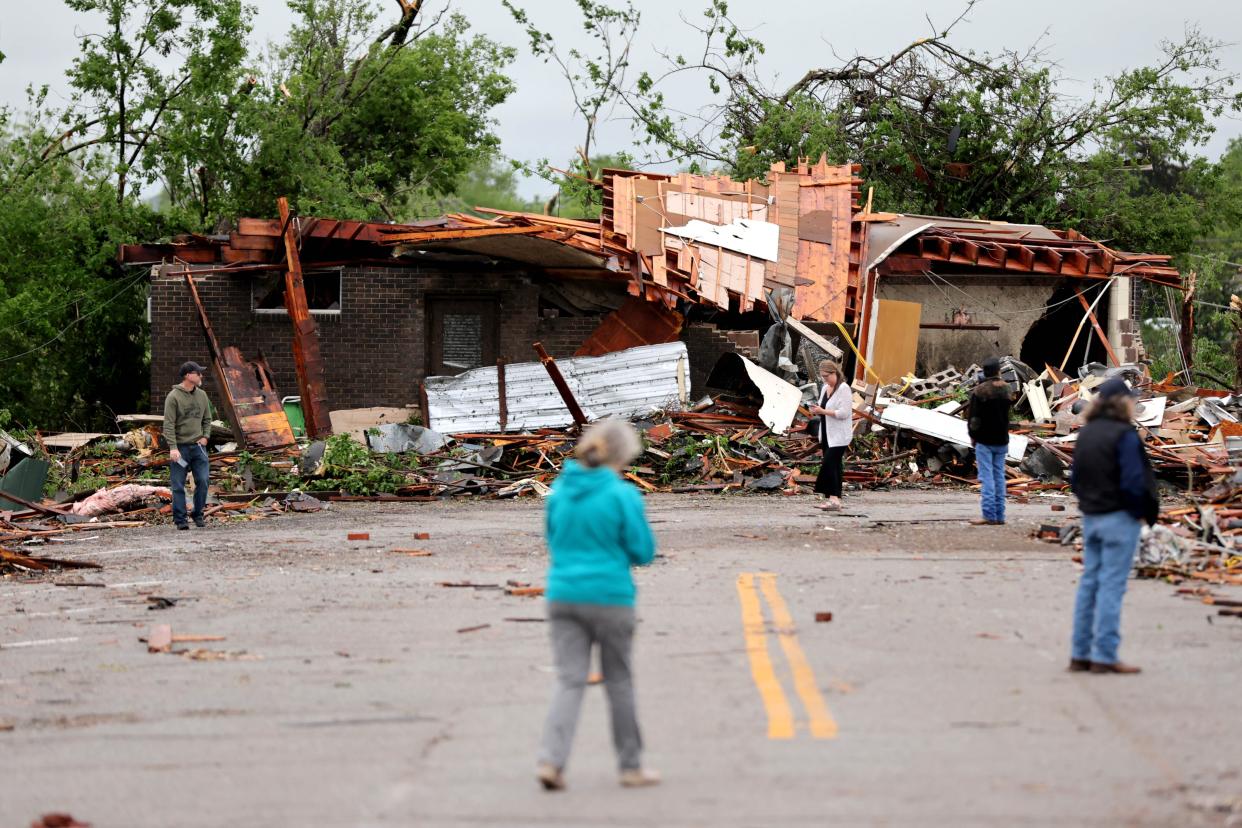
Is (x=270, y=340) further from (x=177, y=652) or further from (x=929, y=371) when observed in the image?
(x=177, y=652)

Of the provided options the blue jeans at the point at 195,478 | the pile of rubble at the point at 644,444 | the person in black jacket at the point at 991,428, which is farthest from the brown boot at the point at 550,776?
the pile of rubble at the point at 644,444

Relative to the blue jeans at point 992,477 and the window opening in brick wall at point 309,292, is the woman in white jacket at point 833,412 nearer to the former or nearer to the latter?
the blue jeans at point 992,477

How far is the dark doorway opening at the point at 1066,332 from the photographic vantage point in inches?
1045

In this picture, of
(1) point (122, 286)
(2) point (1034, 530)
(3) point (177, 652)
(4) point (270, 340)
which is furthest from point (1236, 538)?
(1) point (122, 286)

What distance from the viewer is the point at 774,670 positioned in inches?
310

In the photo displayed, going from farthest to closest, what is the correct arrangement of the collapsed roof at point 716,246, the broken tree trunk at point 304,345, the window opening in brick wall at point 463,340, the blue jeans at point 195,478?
the window opening in brick wall at point 463,340 < the collapsed roof at point 716,246 < the broken tree trunk at point 304,345 < the blue jeans at point 195,478

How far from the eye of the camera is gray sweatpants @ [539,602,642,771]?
5.76 m

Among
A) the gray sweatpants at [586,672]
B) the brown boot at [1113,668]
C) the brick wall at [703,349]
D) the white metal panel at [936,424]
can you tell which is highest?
the brick wall at [703,349]

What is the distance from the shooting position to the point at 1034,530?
1422 cm

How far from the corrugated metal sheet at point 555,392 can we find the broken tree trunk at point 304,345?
1.75 metres

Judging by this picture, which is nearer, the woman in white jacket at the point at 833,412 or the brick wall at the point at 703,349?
the woman in white jacket at the point at 833,412

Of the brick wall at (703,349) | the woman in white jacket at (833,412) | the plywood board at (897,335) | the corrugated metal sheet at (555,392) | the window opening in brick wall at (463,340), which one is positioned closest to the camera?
the woman in white jacket at (833,412)

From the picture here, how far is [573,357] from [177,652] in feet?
52.5

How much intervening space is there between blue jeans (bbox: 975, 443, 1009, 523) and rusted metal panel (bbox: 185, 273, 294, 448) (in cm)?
1168
